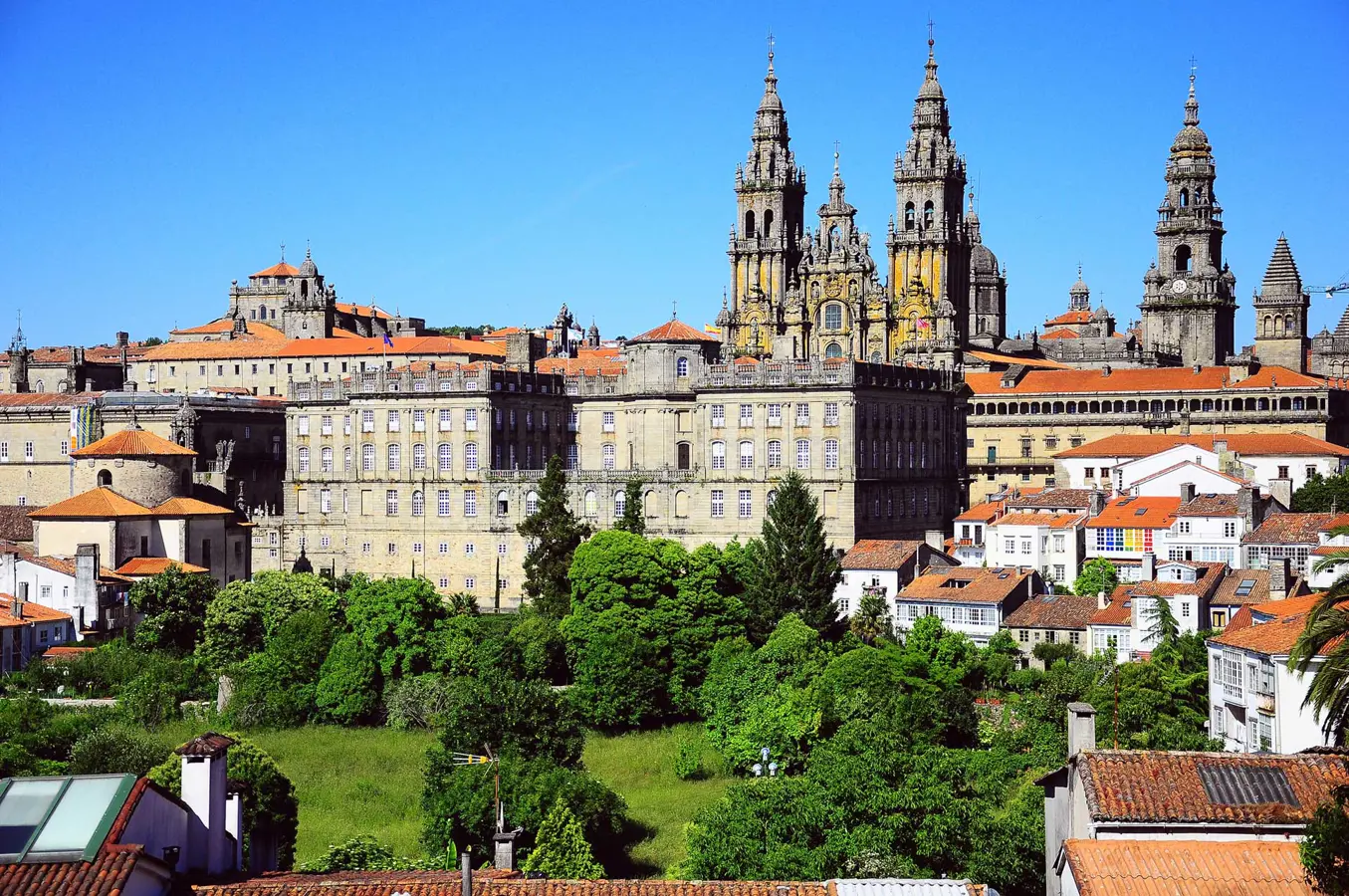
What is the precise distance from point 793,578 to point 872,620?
10.0ft

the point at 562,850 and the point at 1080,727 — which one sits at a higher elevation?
the point at 1080,727

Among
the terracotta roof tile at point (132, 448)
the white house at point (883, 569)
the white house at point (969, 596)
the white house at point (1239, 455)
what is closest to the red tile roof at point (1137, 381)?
the white house at point (1239, 455)

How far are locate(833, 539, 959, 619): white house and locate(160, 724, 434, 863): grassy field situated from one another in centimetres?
1845

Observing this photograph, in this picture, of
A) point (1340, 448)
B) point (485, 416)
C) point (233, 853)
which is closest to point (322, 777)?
point (233, 853)

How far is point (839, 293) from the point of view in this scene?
368 ft

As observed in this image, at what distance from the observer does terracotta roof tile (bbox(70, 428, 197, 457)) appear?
7869cm

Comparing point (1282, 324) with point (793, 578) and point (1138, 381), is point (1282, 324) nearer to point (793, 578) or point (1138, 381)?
point (1138, 381)

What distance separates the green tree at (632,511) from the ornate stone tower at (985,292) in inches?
2156

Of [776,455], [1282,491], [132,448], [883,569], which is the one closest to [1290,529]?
[883,569]

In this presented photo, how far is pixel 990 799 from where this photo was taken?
40.0 m

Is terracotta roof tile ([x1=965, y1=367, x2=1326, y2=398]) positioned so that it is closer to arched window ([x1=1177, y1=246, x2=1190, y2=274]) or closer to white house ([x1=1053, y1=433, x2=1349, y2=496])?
white house ([x1=1053, y1=433, x2=1349, y2=496])

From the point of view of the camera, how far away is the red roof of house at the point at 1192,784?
2316cm

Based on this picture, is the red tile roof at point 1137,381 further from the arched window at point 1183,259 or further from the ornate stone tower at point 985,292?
the ornate stone tower at point 985,292

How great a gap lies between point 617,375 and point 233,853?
6574 centimetres
